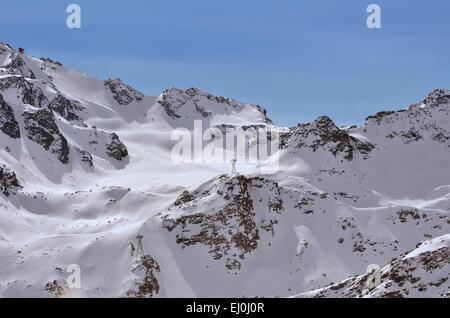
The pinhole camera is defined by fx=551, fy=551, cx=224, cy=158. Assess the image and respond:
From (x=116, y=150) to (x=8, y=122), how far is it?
104ft

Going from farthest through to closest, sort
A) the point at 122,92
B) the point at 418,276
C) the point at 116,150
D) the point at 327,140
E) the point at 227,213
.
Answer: the point at 122,92, the point at 116,150, the point at 327,140, the point at 227,213, the point at 418,276

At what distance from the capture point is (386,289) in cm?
3966

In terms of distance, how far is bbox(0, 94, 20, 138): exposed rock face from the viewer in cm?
9606

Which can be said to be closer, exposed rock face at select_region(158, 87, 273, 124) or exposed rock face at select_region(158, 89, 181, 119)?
exposed rock face at select_region(158, 89, 181, 119)

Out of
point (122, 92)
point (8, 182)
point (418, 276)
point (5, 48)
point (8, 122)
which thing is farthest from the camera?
point (122, 92)

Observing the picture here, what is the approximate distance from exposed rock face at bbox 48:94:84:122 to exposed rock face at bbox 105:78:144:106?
89.3ft

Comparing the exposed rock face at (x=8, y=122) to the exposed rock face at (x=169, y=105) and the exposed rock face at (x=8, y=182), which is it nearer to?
the exposed rock face at (x=8, y=182)

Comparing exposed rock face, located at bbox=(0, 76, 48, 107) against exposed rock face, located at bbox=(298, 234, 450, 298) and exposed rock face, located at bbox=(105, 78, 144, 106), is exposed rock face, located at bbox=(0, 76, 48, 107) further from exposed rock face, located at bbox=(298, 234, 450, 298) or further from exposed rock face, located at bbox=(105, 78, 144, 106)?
exposed rock face, located at bbox=(298, 234, 450, 298)

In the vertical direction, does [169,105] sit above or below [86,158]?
above

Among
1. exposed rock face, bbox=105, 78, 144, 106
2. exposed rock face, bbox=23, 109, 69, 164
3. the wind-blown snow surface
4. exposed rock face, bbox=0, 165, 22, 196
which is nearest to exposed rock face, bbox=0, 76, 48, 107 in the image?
the wind-blown snow surface

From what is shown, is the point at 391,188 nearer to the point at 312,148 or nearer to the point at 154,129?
the point at 312,148

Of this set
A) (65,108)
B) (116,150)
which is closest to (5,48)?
(65,108)

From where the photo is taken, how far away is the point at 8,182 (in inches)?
3061

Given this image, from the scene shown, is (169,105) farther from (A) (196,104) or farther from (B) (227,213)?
(B) (227,213)
